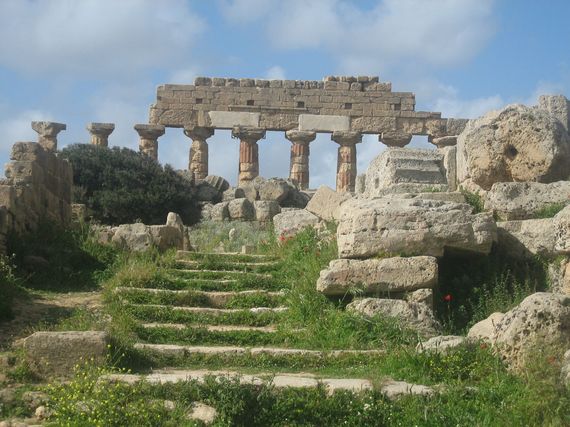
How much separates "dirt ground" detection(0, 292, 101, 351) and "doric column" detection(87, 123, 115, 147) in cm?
2094

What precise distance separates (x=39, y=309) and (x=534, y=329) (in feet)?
18.5

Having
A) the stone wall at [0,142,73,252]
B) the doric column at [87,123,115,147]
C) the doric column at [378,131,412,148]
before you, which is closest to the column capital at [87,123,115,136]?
the doric column at [87,123,115,147]

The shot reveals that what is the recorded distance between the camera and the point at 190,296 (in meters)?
11.1

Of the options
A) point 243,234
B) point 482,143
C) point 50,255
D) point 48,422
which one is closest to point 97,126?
point 243,234

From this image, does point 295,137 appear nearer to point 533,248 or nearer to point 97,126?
point 97,126

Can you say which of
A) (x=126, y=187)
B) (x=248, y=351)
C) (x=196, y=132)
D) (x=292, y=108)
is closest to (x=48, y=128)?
(x=196, y=132)

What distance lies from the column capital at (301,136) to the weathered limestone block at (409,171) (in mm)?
17558

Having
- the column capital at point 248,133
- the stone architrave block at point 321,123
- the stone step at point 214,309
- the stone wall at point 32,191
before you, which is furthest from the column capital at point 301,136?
the stone step at point 214,309

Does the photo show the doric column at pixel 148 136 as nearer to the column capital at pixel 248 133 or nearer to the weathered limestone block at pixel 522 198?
the column capital at pixel 248 133

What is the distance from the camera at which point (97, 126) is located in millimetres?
32281

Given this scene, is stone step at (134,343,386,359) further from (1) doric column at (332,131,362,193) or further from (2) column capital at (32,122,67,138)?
(2) column capital at (32,122,67,138)

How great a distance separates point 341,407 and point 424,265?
10.1 ft

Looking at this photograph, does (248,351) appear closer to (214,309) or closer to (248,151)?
(214,309)

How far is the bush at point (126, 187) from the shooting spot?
905 inches
